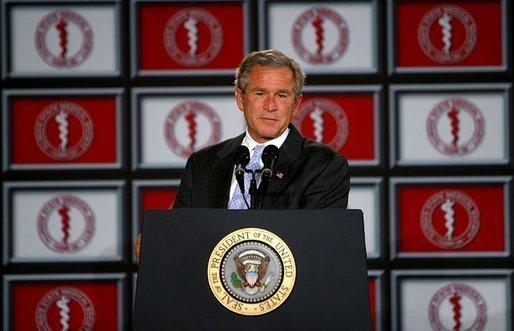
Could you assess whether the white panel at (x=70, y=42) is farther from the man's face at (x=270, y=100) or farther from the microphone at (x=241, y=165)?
the microphone at (x=241, y=165)

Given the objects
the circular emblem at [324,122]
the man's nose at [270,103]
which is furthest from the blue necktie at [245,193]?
the circular emblem at [324,122]

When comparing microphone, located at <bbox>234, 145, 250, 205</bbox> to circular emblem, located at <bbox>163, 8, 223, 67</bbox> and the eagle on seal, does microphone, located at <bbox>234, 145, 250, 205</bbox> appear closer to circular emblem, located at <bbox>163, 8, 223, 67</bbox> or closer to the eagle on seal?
the eagle on seal

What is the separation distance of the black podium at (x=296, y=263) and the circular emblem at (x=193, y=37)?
6.48ft

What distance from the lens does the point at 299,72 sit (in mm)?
1909

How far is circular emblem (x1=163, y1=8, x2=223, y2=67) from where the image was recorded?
10.8 ft

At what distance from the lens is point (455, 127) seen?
328cm

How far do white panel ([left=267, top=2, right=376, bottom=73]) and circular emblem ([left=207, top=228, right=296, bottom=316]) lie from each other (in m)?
2.00

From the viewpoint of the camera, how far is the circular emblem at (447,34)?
328cm

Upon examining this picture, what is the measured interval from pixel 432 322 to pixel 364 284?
6.77 ft

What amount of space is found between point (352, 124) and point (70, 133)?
126 centimetres

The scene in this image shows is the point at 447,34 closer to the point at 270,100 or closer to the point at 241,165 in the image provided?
the point at 270,100

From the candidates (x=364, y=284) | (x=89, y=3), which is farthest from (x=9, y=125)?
(x=364, y=284)

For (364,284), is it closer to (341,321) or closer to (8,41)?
(341,321)

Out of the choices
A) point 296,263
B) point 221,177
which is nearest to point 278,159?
point 221,177
